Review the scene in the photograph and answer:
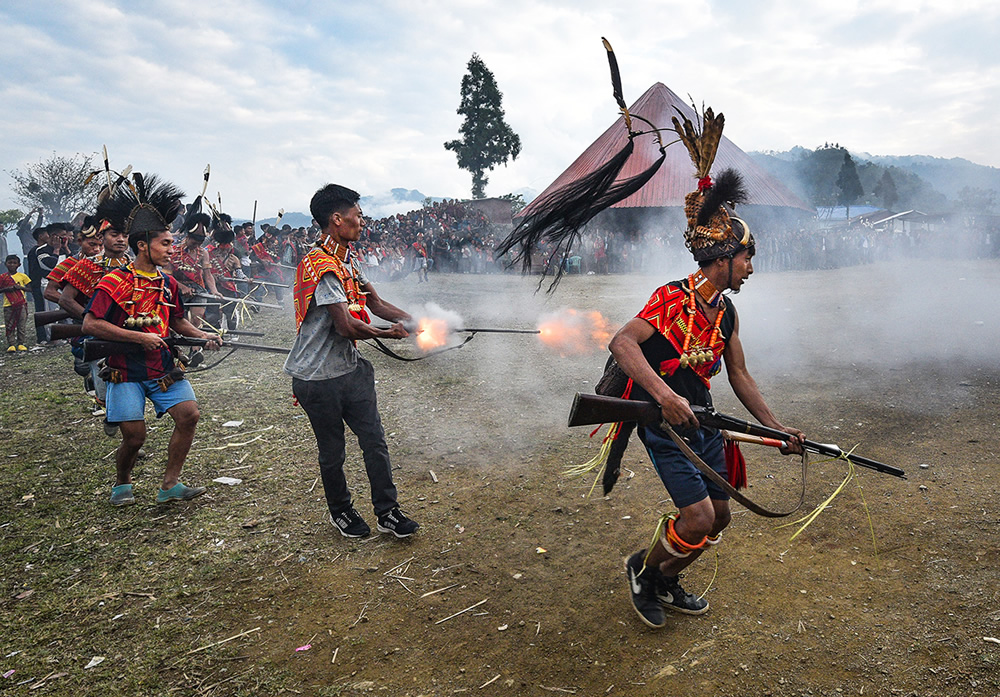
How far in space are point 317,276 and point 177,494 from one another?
2335mm

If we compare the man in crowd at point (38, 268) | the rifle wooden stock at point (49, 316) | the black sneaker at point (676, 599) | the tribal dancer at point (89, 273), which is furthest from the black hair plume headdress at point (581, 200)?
the man in crowd at point (38, 268)

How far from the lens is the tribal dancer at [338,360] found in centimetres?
A: 389

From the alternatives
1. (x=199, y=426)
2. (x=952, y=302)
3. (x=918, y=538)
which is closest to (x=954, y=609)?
(x=918, y=538)

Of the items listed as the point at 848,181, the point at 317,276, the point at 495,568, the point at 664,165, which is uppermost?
the point at 848,181

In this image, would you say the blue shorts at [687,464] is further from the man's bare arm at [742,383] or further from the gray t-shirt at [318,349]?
the gray t-shirt at [318,349]

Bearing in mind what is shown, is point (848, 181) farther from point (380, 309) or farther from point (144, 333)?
point (144, 333)

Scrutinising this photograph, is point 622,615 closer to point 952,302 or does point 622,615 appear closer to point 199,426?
point 199,426

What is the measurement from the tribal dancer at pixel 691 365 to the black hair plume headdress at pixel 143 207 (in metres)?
3.65

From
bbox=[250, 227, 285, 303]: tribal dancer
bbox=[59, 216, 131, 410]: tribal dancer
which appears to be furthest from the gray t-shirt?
bbox=[250, 227, 285, 303]: tribal dancer

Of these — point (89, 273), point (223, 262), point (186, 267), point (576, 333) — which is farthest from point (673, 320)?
point (223, 262)

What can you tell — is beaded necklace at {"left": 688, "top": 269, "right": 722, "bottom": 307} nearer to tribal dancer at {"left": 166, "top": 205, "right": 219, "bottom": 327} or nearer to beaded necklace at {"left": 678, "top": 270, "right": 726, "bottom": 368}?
beaded necklace at {"left": 678, "top": 270, "right": 726, "bottom": 368}

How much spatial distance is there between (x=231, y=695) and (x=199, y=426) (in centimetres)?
453

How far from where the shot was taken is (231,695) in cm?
282

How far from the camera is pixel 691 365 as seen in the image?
10.3 feet
